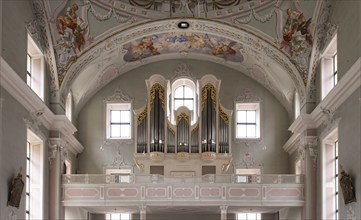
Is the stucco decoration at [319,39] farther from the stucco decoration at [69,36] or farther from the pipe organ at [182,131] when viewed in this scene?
the stucco decoration at [69,36]

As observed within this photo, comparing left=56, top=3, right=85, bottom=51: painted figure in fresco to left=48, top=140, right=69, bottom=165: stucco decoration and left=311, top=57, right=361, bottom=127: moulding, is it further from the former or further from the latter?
left=311, top=57, right=361, bottom=127: moulding

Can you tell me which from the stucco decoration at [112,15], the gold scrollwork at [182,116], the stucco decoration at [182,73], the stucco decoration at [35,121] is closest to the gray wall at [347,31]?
the stucco decoration at [112,15]

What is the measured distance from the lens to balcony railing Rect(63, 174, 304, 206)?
95.0 feet

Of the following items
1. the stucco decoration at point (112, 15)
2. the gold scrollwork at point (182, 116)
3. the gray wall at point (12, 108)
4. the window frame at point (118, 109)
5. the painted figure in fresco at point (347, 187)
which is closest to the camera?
the gray wall at point (12, 108)

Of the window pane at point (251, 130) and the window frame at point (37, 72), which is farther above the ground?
the window frame at point (37, 72)

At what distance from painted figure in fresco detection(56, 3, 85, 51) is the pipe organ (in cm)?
419

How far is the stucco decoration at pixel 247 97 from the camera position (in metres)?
34.0

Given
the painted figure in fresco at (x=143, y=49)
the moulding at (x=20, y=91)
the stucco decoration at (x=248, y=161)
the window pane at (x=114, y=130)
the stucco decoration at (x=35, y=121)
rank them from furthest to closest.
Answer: the window pane at (x=114, y=130)
the stucco decoration at (x=248, y=161)
the painted figure in fresco at (x=143, y=49)
the stucco decoration at (x=35, y=121)
the moulding at (x=20, y=91)

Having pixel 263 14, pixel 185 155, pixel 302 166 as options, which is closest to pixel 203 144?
pixel 185 155

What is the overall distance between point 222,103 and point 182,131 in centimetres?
382

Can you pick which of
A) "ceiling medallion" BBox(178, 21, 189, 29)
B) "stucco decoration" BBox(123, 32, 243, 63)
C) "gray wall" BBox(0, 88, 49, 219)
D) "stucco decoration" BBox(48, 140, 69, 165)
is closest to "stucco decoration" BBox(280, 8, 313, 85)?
"stucco decoration" BBox(123, 32, 243, 63)

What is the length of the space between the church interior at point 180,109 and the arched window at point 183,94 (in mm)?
73

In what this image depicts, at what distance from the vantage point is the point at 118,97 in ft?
112

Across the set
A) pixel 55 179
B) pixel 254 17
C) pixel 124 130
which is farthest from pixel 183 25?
pixel 55 179
